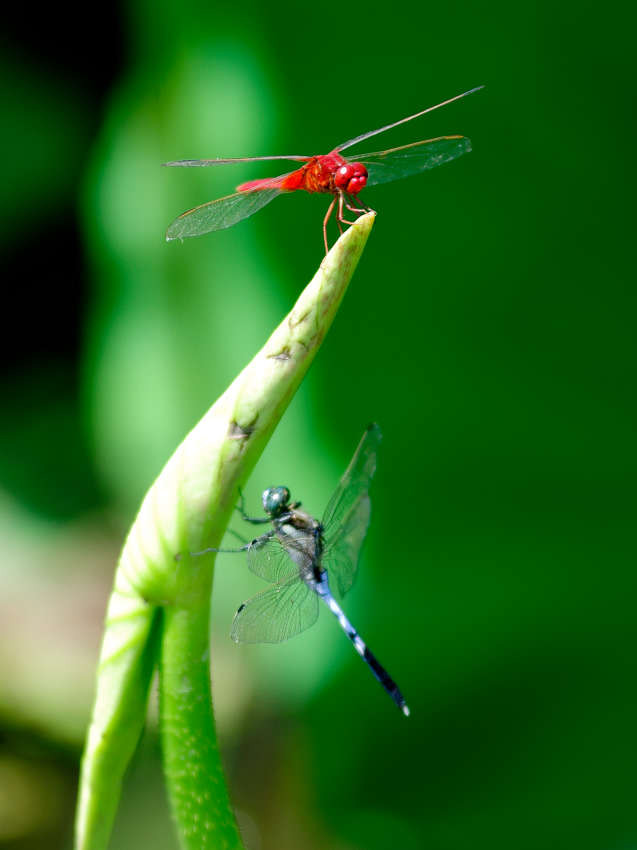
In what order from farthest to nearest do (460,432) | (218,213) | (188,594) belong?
(460,432), (218,213), (188,594)

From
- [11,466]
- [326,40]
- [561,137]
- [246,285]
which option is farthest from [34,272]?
[561,137]

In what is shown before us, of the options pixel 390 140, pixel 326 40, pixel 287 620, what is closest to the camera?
pixel 287 620

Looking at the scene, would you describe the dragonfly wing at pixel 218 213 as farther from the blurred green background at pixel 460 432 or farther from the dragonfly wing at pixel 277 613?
the blurred green background at pixel 460 432

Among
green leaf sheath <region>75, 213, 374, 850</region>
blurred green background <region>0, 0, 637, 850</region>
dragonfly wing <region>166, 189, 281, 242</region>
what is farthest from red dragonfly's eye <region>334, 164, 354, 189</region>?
blurred green background <region>0, 0, 637, 850</region>

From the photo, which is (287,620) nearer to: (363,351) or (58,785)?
(363,351)

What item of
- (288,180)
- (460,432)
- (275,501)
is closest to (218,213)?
(288,180)

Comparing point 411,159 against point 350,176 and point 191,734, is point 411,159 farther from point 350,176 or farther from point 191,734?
point 191,734

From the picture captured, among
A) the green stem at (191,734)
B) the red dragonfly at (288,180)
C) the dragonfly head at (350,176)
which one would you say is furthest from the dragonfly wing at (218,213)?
the green stem at (191,734)
